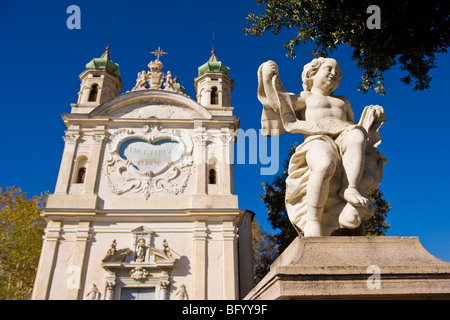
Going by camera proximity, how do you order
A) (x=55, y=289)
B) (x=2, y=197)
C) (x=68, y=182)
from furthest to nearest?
(x=2, y=197)
(x=68, y=182)
(x=55, y=289)

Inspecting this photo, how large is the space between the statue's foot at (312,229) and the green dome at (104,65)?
791 inches

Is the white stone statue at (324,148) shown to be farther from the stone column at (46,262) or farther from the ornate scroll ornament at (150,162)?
the stone column at (46,262)

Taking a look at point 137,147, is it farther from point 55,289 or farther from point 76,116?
point 55,289

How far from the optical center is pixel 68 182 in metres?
16.7

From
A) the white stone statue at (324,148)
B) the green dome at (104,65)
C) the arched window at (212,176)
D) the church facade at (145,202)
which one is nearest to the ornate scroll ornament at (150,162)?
the church facade at (145,202)

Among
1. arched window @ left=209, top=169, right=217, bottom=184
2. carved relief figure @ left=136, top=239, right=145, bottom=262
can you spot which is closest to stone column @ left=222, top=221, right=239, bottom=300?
arched window @ left=209, top=169, right=217, bottom=184

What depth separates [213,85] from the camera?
20.8 meters

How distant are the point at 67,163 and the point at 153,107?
5.15 metres

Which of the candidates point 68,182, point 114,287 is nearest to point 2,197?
point 68,182

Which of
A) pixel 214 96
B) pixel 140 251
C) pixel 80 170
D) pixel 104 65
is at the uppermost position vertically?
pixel 104 65

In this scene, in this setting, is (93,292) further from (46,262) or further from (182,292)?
(182,292)

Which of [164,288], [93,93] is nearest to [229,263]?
[164,288]
